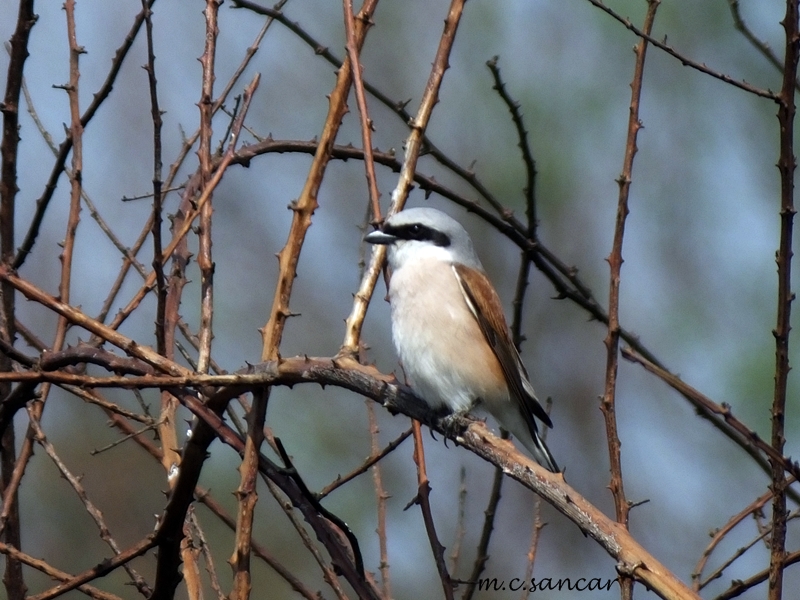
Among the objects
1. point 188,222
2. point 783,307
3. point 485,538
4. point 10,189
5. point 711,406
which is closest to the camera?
point 711,406

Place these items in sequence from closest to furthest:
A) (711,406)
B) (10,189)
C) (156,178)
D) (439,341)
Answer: (711,406), (156,178), (10,189), (439,341)

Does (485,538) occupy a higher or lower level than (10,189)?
lower

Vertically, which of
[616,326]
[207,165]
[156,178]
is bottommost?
[616,326]

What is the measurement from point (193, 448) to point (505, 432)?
134 cm

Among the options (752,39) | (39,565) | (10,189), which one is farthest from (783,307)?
(10,189)

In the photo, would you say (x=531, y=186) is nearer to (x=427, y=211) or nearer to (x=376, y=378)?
(x=427, y=211)

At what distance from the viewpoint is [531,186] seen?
296 cm

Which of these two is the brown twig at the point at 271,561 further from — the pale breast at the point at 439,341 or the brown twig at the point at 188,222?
the pale breast at the point at 439,341

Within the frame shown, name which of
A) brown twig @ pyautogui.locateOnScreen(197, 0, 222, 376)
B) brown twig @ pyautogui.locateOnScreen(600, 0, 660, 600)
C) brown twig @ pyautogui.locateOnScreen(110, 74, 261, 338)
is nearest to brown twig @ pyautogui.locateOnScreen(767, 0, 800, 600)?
brown twig @ pyautogui.locateOnScreen(600, 0, 660, 600)

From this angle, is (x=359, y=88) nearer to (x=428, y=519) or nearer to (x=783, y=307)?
(x=428, y=519)

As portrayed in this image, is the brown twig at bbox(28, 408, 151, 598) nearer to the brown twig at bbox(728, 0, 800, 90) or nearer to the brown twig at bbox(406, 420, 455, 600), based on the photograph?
the brown twig at bbox(406, 420, 455, 600)

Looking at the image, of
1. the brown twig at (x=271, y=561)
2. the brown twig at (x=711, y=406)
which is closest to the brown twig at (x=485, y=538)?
the brown twig at (x=271, y=561)

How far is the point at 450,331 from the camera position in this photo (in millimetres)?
3252

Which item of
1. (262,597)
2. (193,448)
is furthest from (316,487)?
(193,448)
